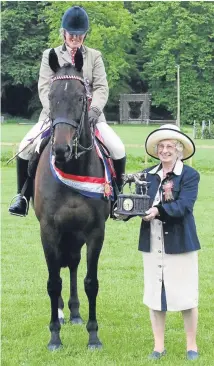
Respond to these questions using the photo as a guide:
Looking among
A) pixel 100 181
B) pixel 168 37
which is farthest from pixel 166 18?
pixel 100 181

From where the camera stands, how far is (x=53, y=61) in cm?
632

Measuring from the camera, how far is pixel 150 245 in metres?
6.15

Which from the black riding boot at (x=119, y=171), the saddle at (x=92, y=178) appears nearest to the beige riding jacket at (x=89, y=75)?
the saddle at (x=92, y=178)

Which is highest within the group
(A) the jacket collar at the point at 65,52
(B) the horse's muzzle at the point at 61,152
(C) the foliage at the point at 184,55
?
(A) the jacket collar at the point at 65,52

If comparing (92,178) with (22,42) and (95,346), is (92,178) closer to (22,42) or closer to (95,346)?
(95,346)

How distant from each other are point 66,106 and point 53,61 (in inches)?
22.7

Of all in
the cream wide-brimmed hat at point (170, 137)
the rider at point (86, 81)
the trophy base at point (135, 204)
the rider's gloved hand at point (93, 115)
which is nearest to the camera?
the trophy base at point (135, 204)

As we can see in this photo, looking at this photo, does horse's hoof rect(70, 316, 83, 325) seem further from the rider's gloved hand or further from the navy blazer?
the rider's gloved hand

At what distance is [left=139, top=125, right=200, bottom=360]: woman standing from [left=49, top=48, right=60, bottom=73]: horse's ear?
3.52ft

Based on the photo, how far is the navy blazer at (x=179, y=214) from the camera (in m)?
5.92

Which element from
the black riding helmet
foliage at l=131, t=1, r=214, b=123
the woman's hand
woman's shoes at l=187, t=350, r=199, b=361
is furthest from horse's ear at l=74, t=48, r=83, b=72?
foliage at l=131, t=1, r=214, b=123

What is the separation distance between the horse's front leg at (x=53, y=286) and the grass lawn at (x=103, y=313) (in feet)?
0.37

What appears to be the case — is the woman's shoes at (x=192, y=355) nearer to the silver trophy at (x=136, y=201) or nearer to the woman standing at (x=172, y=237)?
the woman standing at (x=172, y=237)

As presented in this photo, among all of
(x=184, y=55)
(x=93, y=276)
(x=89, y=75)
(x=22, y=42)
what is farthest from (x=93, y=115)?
(x=22, y=42)
